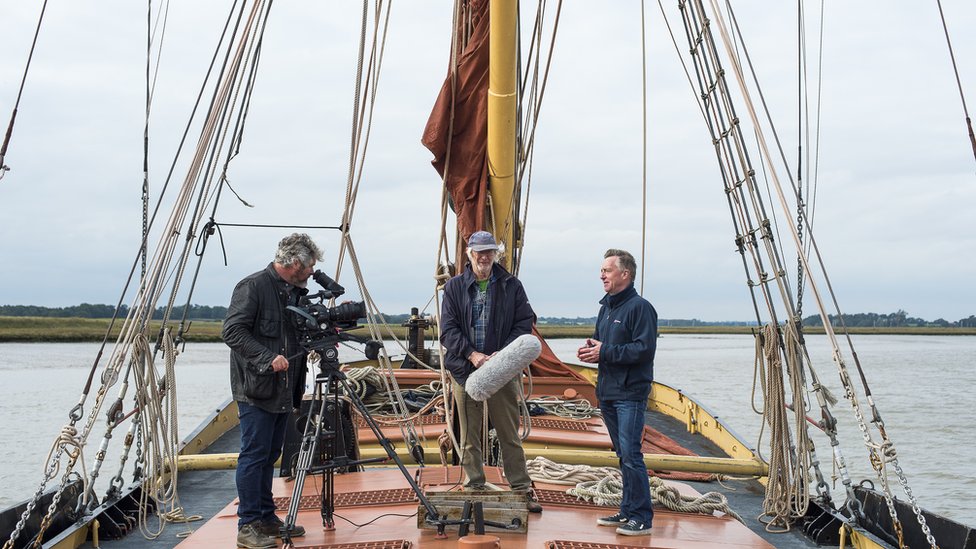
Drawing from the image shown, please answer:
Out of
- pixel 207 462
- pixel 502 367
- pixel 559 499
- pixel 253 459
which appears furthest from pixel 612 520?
pixel 207 462

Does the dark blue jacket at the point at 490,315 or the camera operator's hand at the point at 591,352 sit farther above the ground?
the dark blue jacket at the point at 490,315

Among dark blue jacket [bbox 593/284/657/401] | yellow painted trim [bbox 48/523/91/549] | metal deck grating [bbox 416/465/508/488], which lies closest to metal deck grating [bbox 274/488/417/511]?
metal deck grating [bbox 416/465/508/488]

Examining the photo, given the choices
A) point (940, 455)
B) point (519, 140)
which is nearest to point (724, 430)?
point (519, 140)

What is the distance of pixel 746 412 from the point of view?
58.4 ft

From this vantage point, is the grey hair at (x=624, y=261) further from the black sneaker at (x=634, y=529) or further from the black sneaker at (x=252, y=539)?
the black sneaker at (x=252, y=539)

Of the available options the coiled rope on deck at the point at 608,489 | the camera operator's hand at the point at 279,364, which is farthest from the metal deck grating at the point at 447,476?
the camera operator's hand at the point at 279,364

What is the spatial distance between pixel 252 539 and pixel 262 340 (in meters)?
0.91

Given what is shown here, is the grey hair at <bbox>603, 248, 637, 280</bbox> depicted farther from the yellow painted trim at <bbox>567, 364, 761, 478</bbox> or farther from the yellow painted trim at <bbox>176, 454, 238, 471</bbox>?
the yellow painted trim at <bbox>176, 454, 238, 471</bbox>

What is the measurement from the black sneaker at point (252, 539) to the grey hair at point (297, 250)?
124 cm

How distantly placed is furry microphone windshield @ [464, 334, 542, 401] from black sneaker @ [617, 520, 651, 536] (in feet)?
3.06

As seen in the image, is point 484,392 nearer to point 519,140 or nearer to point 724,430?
point 519,140

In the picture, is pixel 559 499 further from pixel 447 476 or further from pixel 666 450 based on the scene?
pixel 666 450

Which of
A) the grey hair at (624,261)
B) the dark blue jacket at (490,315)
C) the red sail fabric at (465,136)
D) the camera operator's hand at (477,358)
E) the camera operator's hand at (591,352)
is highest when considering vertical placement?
the red sail fabric at (465,136)

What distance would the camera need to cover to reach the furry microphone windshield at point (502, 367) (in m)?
4.30
